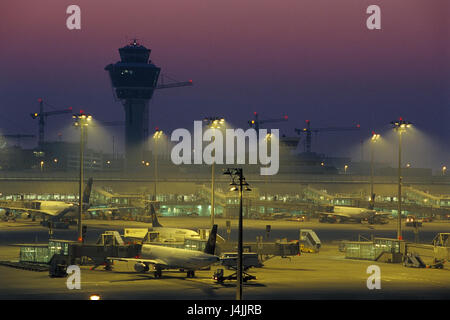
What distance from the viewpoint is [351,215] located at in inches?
5463

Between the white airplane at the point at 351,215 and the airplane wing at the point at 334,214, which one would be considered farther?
the airplane wing at the point at 334,214

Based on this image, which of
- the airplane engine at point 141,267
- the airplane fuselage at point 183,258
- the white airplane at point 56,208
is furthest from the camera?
the white airplane at point 56,208

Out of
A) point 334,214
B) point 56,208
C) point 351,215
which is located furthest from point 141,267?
point 334,214

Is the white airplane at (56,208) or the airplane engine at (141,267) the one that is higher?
the white airplane at (56,208)

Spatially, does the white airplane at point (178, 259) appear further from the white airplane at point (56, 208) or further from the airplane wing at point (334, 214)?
→ the airplane wing at point (334, 214)

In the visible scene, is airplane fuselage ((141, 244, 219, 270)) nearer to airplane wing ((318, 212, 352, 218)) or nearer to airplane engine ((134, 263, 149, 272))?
airplane engine ((134, 263, 149, 272))

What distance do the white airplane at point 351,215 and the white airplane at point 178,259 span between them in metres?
80.7

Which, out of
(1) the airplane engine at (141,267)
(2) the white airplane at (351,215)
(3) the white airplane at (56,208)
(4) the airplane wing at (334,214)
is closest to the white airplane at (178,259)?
(1) the airplane engine at (141,267)

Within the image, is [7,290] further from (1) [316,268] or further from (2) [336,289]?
(1) [316,268]

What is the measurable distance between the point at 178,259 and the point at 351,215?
82.8 m

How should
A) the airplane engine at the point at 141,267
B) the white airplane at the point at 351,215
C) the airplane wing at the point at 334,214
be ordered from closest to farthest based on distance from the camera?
the airplane engine at the point at 141,267, the white airplane at the point at 351,215, the airplane wing at the point at 334,214

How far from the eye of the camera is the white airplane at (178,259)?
60.3 metres

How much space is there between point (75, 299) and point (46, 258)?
21.7m
